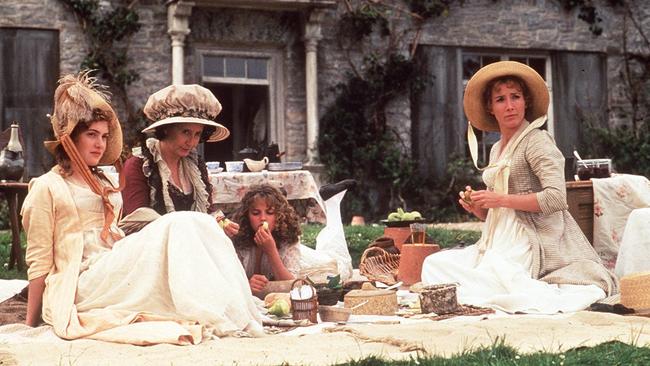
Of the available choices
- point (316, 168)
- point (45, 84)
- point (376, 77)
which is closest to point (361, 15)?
point (376, 77)

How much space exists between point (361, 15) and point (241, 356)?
9928 millimetres

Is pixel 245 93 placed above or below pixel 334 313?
above

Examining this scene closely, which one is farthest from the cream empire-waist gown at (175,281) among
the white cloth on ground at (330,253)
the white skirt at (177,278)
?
the white cloth on ground at (330,253)

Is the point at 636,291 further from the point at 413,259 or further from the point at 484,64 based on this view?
the point at 484,64

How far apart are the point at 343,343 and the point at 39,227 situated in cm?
138

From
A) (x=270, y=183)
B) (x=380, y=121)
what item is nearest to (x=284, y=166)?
(x=270, y=183)

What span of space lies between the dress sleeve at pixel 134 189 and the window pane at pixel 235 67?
779 centimetres

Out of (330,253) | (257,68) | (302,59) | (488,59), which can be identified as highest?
(488,59)

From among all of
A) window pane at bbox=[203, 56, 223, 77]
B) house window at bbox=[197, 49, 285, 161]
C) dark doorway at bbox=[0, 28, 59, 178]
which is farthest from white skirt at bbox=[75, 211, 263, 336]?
window pane at bbox=[203, 56, 223, 77]

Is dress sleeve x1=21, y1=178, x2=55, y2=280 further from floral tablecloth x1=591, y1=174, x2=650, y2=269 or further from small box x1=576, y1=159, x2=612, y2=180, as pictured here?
small box x1=576, y1=159, x2=612, y2=180

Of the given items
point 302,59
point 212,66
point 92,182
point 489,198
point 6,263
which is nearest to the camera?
point 92,182

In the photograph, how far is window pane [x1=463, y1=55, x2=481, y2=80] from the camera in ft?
44.6

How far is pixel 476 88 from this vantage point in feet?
18.4

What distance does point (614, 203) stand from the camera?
6.15 m
